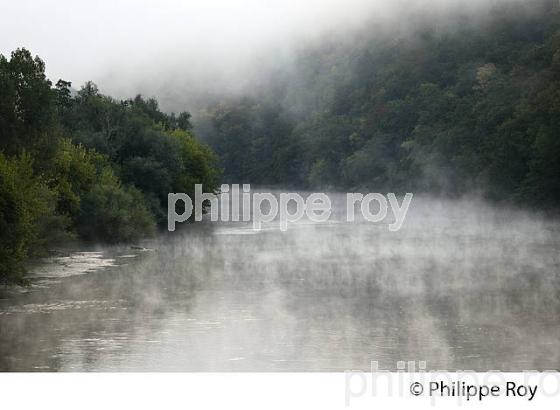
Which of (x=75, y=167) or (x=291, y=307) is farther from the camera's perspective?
(x=75, y=167)

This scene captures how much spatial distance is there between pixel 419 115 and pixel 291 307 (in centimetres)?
6810

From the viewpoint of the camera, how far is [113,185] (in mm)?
42688

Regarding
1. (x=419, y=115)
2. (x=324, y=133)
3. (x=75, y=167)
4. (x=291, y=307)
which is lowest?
(x=291, y=307)

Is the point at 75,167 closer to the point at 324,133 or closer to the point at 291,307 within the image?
the point at 291,307

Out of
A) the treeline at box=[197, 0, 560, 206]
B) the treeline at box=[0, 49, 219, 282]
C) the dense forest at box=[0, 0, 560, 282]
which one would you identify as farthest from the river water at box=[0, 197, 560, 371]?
the treeline at box=[197, 0, 560, 206]

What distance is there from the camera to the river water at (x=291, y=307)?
1764cm

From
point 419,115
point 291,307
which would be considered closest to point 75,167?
point 291,307

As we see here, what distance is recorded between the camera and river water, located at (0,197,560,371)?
1764 cm

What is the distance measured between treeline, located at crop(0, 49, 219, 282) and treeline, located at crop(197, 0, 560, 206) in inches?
803

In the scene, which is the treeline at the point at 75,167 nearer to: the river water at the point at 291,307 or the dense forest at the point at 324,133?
the dense forest at the point at 324,133

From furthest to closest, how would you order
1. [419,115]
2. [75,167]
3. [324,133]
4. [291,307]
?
[324,133] < [419,115] < [75,167] < [291,307]

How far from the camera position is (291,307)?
23.8 m

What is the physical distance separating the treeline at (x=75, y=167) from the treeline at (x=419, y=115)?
2040cm

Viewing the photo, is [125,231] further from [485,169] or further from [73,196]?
[485,169]
